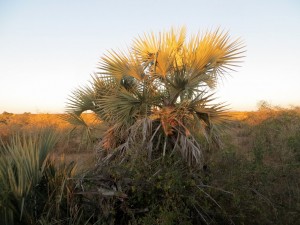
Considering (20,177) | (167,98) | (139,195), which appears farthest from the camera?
(167,98)

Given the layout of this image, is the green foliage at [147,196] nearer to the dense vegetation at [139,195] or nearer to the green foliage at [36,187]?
the dense vegetation at [139,195]

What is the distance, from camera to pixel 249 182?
15.6 feet

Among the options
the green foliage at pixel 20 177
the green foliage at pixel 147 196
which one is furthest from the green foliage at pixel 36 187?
the green foliage at pixel 147 196

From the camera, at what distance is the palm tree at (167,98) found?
545 centimetres

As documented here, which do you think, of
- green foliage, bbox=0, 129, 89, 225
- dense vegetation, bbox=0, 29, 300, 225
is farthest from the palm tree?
green foliage, bbox=0, 129, 89, 225

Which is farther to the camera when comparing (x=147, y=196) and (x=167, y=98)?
(x=167, y=98)

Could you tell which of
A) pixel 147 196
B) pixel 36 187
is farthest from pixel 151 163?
pixel 36 187

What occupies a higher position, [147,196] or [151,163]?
[151,163]

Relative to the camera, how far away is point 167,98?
5.91m

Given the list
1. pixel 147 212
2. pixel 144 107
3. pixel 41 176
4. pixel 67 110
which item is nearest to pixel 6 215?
pixel 41 176

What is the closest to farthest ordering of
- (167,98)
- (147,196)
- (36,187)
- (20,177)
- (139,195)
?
(20,177), (36,187), (139,195), (147,196), (167,98)

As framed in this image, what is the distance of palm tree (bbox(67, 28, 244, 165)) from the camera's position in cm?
545

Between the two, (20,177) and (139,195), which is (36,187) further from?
(139,195)

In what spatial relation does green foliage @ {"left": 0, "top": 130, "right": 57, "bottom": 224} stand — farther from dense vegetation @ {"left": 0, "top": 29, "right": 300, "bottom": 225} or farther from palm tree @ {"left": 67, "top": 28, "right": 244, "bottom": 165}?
palm tree @ {"left": 67, "top": 28, "right": 244, "bottom": 165}
